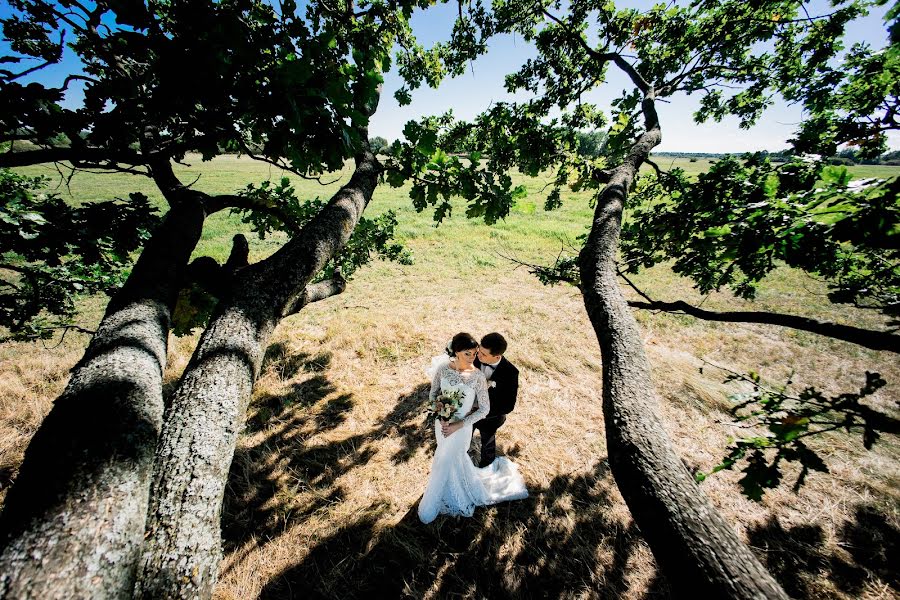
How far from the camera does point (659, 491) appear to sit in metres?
1.37

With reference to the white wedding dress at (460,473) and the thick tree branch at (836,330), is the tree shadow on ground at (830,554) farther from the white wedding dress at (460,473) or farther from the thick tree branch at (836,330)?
the thick tree branch at (836,330)

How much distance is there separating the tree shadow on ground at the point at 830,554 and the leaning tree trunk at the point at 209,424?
212 inches

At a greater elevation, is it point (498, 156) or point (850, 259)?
point (498, 156)

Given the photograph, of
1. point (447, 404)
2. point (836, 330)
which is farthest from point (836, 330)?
point (447, 404)

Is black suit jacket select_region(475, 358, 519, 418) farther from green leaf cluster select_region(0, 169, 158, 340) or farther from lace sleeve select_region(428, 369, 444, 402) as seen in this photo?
green leaf cluster select_region(0, 169, 158, 340)

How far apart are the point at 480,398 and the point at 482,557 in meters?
1.77

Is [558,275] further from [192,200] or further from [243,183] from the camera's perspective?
[243,183]

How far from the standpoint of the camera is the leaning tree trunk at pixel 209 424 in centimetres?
122

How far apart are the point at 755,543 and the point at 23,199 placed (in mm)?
8648

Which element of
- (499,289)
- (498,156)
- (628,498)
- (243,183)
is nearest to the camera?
(628,498)

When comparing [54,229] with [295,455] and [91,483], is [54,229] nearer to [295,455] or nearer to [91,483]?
[91,483]

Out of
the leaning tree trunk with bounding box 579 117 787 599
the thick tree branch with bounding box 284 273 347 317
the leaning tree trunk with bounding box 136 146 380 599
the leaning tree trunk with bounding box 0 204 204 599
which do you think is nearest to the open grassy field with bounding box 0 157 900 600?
the leaning tree trunk with bounding box 579 117 787 599

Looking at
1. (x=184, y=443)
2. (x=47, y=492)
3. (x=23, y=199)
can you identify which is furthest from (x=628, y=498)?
(x=23, y=199)

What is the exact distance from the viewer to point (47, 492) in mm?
1064
